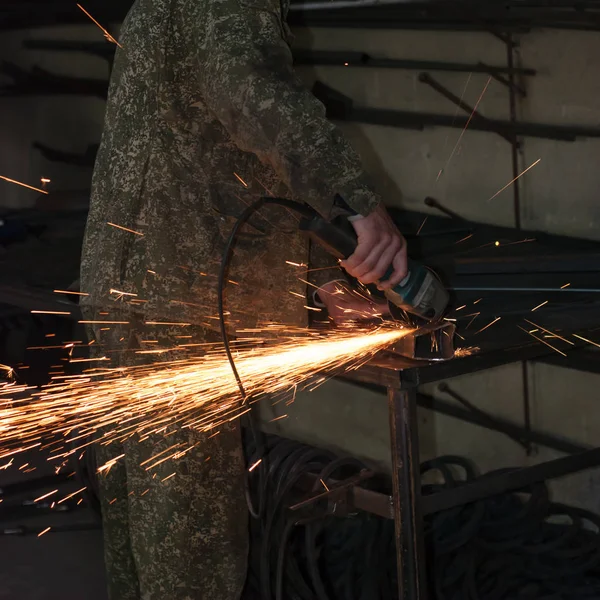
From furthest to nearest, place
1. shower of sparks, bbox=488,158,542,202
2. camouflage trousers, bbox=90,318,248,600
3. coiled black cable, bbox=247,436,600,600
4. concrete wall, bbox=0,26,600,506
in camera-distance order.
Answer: shower of sparks, bbox=488,158,542,202 < concrete wall, bbox=0,26,600,506 < coiled black cable, bbox=247,436,600,600 < camouflage trousers, bbox=90,318,248,600

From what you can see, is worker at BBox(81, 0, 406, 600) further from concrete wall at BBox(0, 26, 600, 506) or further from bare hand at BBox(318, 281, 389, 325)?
concrete wall at BBox(0, 26, 600, 506)

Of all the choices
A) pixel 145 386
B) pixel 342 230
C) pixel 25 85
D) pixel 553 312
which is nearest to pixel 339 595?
pixel 145 386

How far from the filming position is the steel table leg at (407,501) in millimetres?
1549

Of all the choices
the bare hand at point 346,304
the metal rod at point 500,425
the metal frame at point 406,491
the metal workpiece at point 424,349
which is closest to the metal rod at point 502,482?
the metal frame at point 406,491

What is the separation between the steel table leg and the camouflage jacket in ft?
1.15

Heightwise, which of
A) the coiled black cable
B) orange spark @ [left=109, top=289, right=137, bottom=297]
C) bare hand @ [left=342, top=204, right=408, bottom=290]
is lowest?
the coiled black cable

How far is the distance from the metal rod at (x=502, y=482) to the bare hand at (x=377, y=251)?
46 cm

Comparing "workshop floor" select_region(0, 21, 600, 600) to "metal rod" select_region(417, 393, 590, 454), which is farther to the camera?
"metal rod" select_region(417, 393, 590, 454)

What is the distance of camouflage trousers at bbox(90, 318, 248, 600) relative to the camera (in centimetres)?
170

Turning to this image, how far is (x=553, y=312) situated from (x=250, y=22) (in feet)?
2.83

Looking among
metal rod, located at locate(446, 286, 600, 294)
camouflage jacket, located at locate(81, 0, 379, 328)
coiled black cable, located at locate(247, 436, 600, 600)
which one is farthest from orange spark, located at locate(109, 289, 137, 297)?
metal rod, located at locate(446, 286, 600, 294)

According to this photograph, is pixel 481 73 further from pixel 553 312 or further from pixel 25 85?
pixel 25 85

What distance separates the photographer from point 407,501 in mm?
1579

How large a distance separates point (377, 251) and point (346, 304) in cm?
44
